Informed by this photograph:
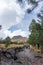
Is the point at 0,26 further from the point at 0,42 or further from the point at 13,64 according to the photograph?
the point at 0,42

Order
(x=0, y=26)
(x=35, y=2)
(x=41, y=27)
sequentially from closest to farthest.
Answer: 1. (x=35, y=2)
2. (x=41, y=27)
3. (x=0, y=26)

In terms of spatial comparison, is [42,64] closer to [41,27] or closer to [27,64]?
[27,64]

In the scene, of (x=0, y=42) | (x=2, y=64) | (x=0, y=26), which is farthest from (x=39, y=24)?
(x=0, y=42)

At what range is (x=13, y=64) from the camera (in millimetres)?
31812

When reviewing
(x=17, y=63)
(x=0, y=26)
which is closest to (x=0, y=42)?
(x=17, y=63)

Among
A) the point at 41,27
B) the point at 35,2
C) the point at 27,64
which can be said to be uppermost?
the point at 35,2

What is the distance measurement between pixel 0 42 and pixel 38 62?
4872 cm

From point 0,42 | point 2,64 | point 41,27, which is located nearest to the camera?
point 41,27

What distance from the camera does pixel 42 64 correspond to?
96.4ft

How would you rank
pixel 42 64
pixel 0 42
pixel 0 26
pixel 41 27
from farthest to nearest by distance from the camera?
1. pixel 0 42
2. pixel 42 64
3. pixel 0 26
4. pixel 41 27

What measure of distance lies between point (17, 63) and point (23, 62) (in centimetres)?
81

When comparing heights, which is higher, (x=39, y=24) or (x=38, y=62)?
(x=39, y=24)

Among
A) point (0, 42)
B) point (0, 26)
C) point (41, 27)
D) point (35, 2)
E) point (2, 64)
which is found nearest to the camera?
point (35, 2)

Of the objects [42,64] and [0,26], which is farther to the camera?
[42,64]
